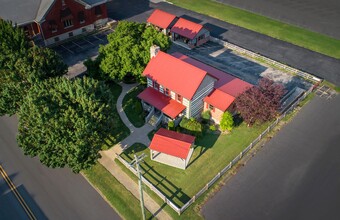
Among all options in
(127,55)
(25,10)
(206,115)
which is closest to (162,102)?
(206,115)

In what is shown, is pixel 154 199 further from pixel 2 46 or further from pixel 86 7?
pixel 86 7

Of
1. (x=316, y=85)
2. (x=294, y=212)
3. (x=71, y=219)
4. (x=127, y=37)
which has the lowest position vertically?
(x=71, y=219)

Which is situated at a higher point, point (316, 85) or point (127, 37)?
point (127, 37)

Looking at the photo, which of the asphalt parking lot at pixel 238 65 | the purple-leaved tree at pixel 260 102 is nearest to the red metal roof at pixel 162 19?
the asphalt parking lot at pixel 238 65

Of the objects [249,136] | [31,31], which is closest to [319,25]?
[249,136]

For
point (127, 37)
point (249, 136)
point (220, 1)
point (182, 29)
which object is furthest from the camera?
point (220, 1)

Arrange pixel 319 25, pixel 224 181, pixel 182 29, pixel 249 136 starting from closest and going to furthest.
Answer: pixel 224 181, pixel 249 136, pixel 182 29, pixel 319 25

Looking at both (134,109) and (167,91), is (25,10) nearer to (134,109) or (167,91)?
(134,109)

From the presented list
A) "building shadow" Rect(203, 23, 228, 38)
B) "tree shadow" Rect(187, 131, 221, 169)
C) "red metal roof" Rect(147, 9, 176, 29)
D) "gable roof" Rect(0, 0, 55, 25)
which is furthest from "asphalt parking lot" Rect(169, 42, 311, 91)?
"gable roof" Rect(0, 0, 55, 25)
